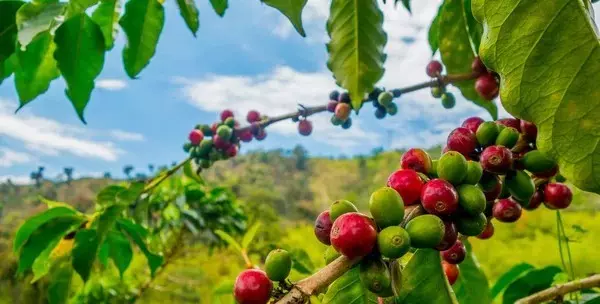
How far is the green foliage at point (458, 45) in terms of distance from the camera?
100cm

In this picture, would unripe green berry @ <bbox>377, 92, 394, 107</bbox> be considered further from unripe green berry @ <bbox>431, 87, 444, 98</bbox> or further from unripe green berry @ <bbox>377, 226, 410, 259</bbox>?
unripe green berry @ <bbox>377, 226, 410, 259</bbox>

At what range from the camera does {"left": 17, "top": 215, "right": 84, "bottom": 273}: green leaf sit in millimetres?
1219

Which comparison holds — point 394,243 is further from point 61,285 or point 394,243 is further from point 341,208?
point 61,285

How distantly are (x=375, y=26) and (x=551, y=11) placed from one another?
62 cm

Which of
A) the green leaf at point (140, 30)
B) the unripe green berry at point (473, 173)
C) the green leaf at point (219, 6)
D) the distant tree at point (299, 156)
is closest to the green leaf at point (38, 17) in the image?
the green leaf at point (140, 30)

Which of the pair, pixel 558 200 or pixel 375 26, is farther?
pixel 375 26

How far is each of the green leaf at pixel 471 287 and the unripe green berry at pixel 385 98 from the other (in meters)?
0.45

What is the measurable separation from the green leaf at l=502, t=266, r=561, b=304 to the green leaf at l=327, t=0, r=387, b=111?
0.50 metres

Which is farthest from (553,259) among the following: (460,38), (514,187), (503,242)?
(514,187)

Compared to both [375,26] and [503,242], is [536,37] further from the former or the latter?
[503,242]

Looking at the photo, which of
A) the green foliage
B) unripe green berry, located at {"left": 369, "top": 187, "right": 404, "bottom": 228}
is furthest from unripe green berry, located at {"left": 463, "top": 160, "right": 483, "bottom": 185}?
the green foliage

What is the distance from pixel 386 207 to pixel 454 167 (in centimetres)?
10

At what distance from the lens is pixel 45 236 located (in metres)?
1.27

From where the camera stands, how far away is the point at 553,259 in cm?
520
